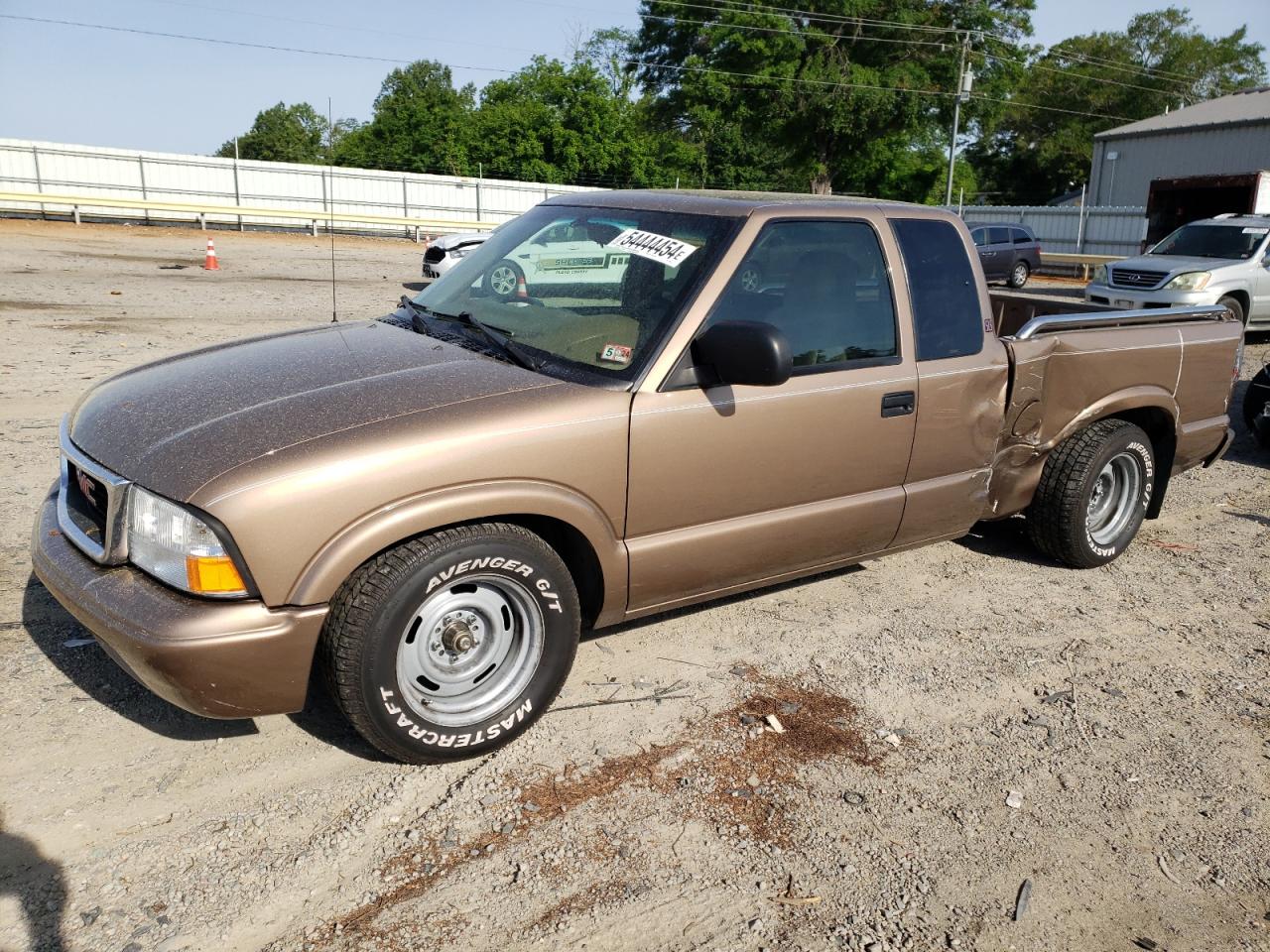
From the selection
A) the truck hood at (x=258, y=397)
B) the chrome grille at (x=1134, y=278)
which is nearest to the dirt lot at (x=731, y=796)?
the truck hood at (x=258, y=397)

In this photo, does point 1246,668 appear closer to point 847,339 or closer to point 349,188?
point 847,339

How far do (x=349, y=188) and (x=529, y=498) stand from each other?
121 feet

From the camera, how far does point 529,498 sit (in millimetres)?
3344

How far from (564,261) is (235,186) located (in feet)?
116

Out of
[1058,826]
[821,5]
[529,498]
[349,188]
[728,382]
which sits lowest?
[1058,826]

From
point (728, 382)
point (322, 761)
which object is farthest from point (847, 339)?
point (322, 761)

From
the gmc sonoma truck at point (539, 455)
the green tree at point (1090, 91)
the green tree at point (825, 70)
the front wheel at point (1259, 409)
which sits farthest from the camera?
the green tree at point (1090, 91)

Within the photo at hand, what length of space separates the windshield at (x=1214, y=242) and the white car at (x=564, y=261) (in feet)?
46.5

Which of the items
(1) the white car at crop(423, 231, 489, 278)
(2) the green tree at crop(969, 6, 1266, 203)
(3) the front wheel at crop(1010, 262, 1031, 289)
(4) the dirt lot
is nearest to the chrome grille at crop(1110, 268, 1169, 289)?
(1) the white car at crop(423, 231, 489, 278)

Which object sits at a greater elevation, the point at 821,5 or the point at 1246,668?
the point at 821,5

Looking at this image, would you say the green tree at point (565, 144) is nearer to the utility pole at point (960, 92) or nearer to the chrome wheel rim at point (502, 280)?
Result: the utility pole at point (960, 92)

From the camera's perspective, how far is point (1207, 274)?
14.6 meters

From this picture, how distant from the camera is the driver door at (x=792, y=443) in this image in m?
3.70

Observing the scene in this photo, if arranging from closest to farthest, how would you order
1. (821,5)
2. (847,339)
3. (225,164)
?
(847,339), (225,164), (821,5)
